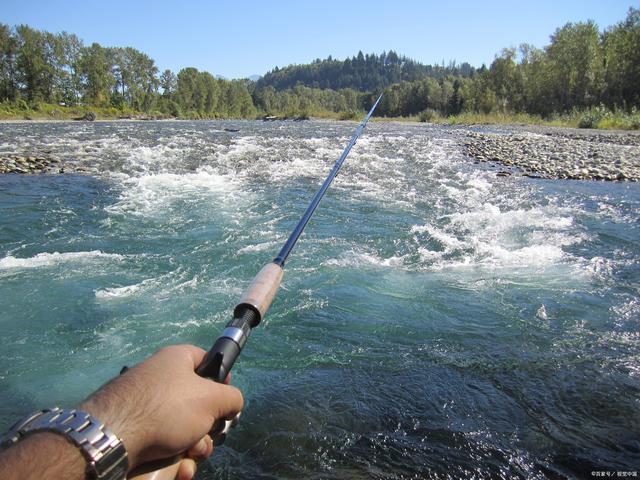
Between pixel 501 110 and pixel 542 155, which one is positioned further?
pixel 501 110

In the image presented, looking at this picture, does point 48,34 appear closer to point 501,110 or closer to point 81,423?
point 501,110

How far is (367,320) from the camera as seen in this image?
5074 mm

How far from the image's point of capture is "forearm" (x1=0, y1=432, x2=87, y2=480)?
Answer: 96cm

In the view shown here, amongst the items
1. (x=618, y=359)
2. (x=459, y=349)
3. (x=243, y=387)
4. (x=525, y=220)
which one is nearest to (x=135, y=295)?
(x=243, y=387)

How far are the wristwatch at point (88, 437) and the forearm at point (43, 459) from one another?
0.02 m

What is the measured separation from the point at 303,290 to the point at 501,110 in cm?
6923

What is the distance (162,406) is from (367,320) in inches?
158

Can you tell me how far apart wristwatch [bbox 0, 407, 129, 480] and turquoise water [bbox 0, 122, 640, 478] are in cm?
207

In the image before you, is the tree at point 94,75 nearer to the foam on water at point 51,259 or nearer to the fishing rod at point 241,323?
the foam on water at point 51,259

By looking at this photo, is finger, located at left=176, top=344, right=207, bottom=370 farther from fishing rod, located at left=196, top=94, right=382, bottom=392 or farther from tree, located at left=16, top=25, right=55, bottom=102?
tree, located at left=16, top=25, right=55, bottom=102

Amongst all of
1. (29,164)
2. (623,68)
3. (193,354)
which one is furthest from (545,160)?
(623,68)

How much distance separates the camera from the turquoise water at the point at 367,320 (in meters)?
3.13

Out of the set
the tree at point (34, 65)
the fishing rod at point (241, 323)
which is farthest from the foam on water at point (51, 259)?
the tree at point (34, 65)

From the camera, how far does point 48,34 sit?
243 feet
